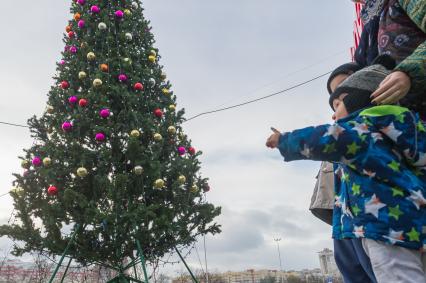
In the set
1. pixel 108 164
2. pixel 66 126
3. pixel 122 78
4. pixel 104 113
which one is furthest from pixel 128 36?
pixel 108 164

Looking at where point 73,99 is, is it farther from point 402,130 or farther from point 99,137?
point 402,130

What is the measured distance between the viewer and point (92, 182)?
112 inches

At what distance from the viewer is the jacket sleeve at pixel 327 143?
2.63ft

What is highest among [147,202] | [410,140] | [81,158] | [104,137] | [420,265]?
[104,137]

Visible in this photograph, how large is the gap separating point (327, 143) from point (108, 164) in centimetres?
242

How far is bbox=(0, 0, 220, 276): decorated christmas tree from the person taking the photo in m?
2.64

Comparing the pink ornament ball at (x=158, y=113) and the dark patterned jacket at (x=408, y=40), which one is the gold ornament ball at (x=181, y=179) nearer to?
the pink ornament ball at (x=158, y=113)

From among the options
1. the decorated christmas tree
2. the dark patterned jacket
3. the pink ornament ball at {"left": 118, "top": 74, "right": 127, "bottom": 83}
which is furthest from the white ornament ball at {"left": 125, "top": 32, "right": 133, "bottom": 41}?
the dark patterned jacket

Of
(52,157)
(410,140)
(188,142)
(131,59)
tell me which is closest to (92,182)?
(52,157)

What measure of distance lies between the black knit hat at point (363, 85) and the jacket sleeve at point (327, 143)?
12cm

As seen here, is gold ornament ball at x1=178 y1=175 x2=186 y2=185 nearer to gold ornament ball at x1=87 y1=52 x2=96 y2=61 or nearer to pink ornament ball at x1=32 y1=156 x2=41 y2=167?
pink ornament ball at x1=32 y1=156 x2=41 y2=167

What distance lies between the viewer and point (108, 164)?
9.52ft

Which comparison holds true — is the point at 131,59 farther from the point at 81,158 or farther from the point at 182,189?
the point at 182,189

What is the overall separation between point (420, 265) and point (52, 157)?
2847 mm
